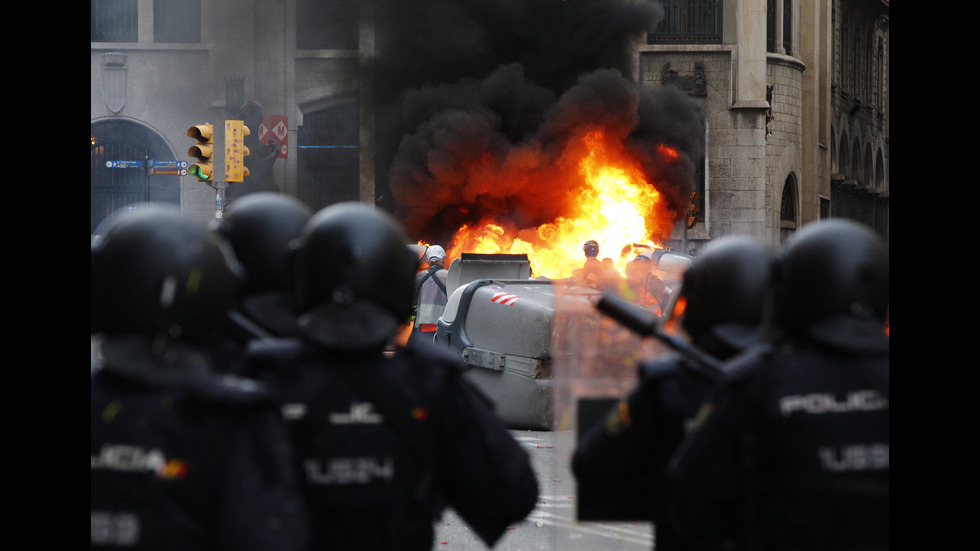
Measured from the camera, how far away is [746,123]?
28.9 m

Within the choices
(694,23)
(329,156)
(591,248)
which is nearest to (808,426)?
(591,248)

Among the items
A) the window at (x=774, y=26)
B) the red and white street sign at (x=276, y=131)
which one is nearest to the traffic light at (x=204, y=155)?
the red and white street sign at (x=276, y=131)

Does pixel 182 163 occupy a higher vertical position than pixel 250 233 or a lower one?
higher

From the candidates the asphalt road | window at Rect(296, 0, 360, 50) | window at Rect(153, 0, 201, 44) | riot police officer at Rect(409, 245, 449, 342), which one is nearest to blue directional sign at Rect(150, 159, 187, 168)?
window at Rect(153, 0, 201, 44)

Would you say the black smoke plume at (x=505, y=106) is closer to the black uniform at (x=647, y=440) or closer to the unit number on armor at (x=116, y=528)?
the black uniform at (x=647, y=440)

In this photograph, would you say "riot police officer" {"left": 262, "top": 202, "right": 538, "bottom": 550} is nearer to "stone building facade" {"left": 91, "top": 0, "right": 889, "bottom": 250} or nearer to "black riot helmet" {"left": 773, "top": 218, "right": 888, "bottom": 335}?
"black riot helmet" {"left": 773, "top": 218, "right": 888, "bottom": 335}

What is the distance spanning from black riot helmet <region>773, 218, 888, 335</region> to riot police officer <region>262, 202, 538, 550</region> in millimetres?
796

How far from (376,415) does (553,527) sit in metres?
2.13

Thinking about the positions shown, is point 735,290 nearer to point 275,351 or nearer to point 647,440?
point 647,440

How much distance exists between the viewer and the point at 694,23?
94.9 feet

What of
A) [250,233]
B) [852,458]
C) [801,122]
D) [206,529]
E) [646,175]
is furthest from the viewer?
[801,122]

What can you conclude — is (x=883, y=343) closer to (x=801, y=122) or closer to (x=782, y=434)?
(x=782, y=434)

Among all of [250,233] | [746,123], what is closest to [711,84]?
[746,123]

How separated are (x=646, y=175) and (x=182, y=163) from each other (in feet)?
41.1
